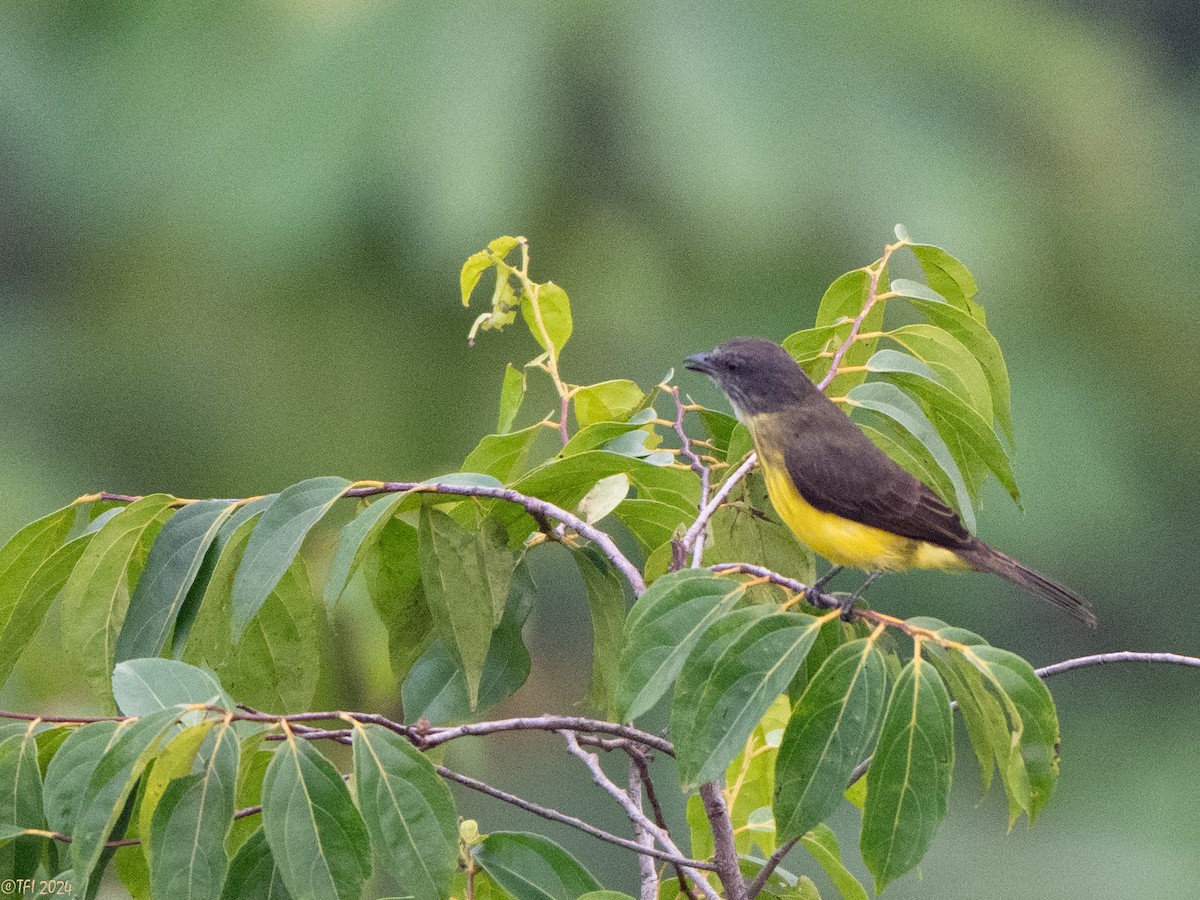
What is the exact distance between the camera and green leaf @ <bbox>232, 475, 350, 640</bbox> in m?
1.11

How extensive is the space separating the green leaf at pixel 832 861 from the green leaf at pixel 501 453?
1.54ft

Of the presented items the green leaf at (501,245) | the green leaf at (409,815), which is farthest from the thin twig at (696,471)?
the green leaf at (409,815)

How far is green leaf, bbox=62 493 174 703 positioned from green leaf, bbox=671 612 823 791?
1.81ft

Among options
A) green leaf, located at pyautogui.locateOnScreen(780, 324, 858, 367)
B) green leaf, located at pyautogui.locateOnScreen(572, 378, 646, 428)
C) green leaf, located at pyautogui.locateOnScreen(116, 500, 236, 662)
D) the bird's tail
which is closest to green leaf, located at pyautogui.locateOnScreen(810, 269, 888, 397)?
green leaf, located at pyautogui.locateOnScreen(780, 324, 858, 367)

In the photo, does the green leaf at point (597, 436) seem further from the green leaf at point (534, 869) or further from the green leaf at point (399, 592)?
the green leaf at point (534, 869)

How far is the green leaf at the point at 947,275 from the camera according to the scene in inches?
57.2

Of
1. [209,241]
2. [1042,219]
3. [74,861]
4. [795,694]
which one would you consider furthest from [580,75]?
[74,861]

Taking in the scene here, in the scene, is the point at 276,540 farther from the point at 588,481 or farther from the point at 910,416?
the point at 910,416

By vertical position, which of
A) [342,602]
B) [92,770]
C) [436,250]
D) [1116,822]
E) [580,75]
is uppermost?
[580,75]

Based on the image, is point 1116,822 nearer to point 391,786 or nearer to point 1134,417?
point 1134,417

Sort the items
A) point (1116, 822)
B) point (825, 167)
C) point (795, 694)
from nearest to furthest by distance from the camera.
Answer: point (795, 694), point (825, 167), point (1116, 822)

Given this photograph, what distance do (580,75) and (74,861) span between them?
3.28 metres

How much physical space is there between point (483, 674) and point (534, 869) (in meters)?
0.21

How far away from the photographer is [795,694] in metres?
1.18
